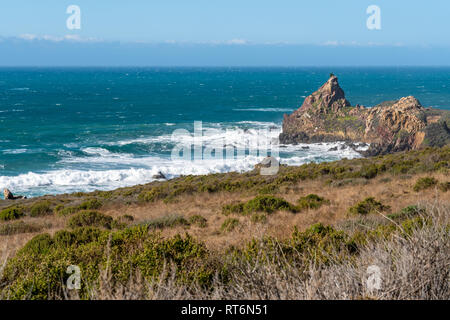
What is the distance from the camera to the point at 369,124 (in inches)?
1987

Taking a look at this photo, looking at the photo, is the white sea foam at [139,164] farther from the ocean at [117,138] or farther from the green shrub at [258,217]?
the green shrub at [258,217]

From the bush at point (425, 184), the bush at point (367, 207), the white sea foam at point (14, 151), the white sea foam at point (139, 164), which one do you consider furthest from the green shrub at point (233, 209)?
the white sea foam at point (14, 151)

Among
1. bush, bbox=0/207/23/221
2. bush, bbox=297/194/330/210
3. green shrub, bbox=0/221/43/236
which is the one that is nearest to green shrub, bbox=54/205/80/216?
bush, bbox=0/207/23/221

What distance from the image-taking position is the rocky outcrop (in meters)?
45.1

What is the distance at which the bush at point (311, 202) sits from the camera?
13.4m

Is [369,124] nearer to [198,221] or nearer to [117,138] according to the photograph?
[117,138]

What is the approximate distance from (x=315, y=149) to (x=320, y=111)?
997 centimetres

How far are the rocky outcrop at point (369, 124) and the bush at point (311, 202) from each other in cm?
3414

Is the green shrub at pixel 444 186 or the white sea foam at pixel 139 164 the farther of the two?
the white sea foam at pixel 139 164

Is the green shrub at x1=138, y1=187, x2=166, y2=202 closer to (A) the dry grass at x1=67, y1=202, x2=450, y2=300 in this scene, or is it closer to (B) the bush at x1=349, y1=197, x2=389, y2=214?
(B) the bush at x1=349, y1=197, x2=389, y2=214

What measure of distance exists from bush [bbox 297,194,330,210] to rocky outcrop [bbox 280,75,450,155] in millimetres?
34144

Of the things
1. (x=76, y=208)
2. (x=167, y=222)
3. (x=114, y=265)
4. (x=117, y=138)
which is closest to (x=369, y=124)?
(x=117, y=138)

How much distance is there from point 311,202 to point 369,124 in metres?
40.1
